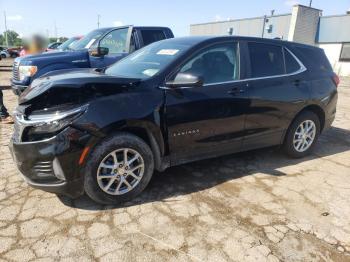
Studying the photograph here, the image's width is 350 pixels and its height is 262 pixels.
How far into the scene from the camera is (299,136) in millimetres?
4691

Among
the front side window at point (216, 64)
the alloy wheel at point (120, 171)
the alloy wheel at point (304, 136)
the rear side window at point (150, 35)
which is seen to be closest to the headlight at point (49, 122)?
the alloy wheel at point (120, 171)

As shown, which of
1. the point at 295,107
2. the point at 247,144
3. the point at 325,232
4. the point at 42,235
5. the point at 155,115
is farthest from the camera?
the point at 295,107

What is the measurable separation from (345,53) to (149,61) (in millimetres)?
24259

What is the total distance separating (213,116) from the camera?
11.9 feet

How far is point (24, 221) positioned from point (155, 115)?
5.24 feet

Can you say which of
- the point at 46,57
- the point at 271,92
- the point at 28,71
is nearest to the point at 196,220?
the point at 271,92

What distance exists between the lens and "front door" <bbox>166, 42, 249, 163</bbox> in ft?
11.1

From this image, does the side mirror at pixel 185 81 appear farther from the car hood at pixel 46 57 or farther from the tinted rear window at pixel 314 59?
the car hood at pixel 46 57

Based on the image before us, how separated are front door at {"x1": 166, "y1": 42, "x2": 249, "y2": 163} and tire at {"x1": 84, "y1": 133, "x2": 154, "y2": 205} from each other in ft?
1.22

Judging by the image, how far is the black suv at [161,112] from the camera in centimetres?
287

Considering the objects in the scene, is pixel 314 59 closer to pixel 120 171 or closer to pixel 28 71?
pixel 120 171

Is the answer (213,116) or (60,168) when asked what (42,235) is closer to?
(60,168)

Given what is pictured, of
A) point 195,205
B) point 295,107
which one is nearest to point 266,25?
point 295,107

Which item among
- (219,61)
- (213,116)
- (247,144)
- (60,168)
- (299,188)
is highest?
(219,61)
